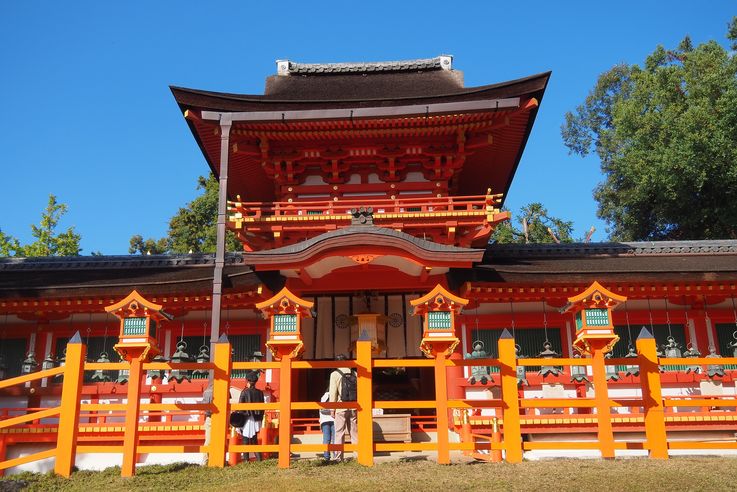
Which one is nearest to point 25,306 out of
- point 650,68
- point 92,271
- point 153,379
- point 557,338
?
point 92,271

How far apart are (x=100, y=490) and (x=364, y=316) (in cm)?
899

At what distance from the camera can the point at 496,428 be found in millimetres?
11734

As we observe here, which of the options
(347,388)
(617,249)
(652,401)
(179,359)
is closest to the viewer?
(652,401)

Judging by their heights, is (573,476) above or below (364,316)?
below

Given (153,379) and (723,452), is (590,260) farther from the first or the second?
(153,379)

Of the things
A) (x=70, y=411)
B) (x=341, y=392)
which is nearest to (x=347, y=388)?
(x=341, y=392)

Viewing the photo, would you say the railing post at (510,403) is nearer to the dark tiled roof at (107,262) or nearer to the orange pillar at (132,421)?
the orange pillar at (132,421)

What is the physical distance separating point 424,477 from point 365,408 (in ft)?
5.12

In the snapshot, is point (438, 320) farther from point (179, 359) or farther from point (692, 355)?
point (692, 355)

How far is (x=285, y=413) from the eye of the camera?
1023 cm

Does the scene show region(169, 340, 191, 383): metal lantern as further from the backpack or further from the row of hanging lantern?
the row of hanging lantern

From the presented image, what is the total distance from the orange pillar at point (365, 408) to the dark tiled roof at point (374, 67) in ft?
49.3

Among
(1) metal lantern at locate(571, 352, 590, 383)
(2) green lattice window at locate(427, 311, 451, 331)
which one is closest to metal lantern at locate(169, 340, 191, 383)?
(2) green lattice window at locate(427, 311, 451, 331)

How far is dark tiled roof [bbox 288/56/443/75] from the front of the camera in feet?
76.0
